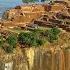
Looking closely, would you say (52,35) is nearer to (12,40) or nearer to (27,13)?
(12,40)

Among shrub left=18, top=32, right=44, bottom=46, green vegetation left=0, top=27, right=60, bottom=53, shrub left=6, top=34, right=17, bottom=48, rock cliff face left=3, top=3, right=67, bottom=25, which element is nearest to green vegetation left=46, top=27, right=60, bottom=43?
green vegetation left=0, top=27, right=60, bottom=53

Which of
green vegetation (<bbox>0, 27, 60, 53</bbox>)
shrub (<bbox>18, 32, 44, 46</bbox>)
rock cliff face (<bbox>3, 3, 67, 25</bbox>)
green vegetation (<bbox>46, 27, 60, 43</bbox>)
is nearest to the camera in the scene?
green vegetation (<bbox>0, 27, 60, 53</bbox>)

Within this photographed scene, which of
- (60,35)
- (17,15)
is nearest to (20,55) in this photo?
(60,35)

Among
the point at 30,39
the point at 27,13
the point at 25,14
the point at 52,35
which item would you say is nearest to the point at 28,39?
the point at 30,39

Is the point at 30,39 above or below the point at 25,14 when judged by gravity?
above

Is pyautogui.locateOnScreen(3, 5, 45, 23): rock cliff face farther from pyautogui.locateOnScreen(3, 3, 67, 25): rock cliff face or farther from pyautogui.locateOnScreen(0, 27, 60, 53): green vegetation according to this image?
pyautogui.locateOnScreen(0, 27, 60, 53): green vegetation

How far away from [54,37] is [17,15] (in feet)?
28.9

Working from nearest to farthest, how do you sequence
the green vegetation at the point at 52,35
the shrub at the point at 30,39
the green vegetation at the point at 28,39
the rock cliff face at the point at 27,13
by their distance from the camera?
1. the green vegetation at the point at 28,39
2. the shrub at the point at 30,39
3. the green vegetation at the point at 52,35
4. the rock cliff face at the point at 27,13

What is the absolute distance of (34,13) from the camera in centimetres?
3203

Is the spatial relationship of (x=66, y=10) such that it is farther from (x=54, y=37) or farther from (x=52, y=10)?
(x=54, y=37)

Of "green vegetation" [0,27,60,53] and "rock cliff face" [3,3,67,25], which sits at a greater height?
"green vegetation" [0,27,60,53]

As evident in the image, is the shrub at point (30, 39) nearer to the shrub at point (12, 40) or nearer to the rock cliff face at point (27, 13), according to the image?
the shrub at point (12, 40)

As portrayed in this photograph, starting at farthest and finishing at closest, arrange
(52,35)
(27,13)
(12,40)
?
(27,13) < (52,35) < (12,40)

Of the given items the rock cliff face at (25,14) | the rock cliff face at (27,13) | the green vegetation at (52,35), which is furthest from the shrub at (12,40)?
the rock cliff face at (25,14)
